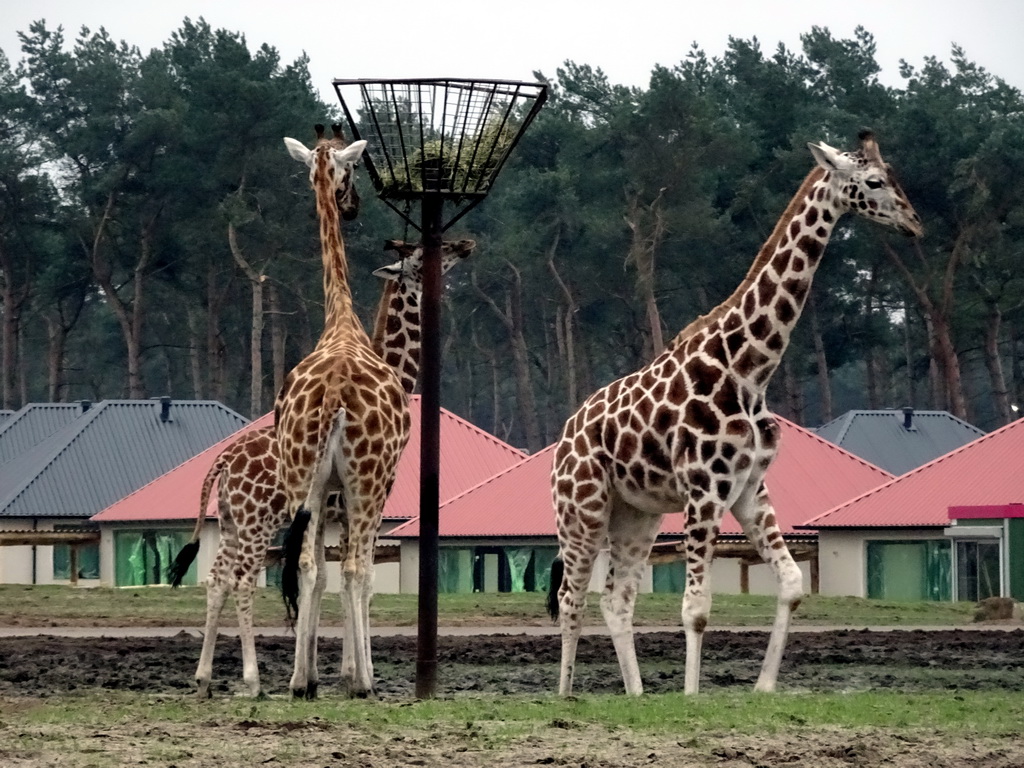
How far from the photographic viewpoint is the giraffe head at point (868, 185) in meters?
15.1

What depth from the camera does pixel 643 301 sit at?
7688 cm

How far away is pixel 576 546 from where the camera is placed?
15750 millimetres

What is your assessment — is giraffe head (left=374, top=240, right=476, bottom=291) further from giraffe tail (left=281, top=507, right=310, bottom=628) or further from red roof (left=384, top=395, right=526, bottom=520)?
red roof (left=384, top=395, right=526, bottom=520)

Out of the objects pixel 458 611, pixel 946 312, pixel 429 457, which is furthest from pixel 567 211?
pixel 429 457

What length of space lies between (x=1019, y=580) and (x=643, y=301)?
39719 mm

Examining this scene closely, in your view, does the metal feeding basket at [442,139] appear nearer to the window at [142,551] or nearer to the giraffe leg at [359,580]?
the giraffe leg at [359,580]

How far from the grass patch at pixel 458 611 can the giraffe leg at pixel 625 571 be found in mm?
13327

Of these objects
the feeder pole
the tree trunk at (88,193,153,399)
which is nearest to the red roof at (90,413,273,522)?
the tree trunk at (88,193,153,399)

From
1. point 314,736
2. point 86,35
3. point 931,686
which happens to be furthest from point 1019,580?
point 86,35

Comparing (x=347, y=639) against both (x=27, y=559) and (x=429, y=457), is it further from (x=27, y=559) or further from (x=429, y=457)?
(x=27, y=559)

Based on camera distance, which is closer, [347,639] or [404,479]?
[347,639]

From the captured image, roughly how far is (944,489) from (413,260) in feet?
97.4

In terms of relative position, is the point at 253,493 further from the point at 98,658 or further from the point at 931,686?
the point at 931,686

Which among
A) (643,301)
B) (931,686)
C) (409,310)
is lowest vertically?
(931,686)
